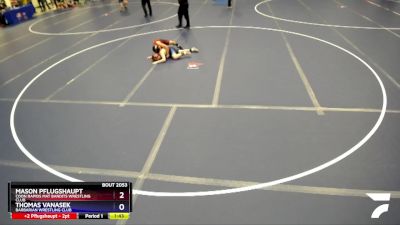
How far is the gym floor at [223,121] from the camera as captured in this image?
3.82 meters

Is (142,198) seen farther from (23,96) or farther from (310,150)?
(23,96)

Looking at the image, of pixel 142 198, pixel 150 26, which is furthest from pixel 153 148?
pixel 150 26

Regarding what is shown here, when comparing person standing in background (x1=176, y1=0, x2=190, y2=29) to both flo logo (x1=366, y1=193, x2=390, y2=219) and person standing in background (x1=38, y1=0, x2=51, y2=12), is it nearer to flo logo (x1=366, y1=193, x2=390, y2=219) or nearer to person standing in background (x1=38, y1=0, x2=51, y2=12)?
flo logo (x1=366, y1=193, x2=390, y2=219)

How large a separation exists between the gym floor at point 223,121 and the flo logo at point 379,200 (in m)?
0.05

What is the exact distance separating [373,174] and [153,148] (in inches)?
134

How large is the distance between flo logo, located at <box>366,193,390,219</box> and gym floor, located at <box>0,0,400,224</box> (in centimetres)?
5

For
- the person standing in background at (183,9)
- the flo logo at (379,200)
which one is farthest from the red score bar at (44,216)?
the person standing in background at (183,9)

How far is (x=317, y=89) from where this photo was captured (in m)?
6.43
